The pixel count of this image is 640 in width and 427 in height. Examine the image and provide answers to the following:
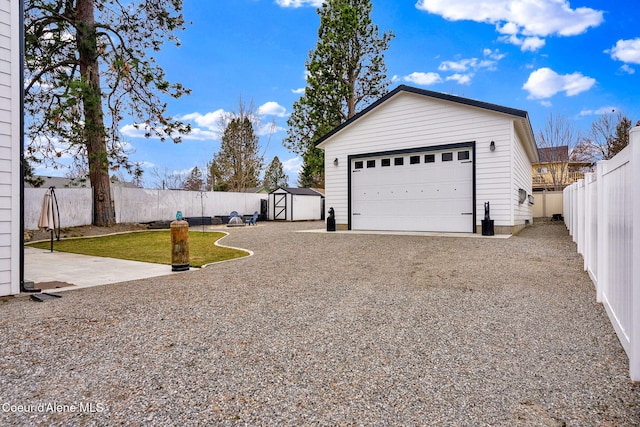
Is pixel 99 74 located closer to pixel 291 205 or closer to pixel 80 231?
pixel 80 231

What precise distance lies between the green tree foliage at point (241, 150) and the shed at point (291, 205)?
24.1ft

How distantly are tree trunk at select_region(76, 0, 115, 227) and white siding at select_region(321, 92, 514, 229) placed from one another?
26.8 ft

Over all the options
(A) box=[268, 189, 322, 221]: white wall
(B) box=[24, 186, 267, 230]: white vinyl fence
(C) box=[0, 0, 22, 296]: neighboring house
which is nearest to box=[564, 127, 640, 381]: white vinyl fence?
(C) box=[0, 0, 22, 296]: neighboring house

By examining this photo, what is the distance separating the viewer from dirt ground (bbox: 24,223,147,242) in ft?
42.3

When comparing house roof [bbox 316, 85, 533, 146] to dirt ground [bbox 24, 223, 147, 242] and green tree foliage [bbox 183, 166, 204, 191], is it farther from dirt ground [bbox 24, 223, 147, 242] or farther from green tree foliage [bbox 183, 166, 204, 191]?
green tree foliage [bbox 183, 166, 204, 191]

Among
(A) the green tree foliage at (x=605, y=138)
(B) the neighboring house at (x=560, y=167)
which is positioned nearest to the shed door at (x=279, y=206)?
(B) the neighboring house at (x=560, y=167)

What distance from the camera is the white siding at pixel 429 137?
10.3 metres

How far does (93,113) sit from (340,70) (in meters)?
13.5

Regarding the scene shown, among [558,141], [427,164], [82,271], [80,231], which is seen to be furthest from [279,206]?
[558,141]

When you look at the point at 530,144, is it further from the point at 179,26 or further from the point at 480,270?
the point at 179,26

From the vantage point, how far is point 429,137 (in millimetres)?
11430

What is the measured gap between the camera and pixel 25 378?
2.33 m

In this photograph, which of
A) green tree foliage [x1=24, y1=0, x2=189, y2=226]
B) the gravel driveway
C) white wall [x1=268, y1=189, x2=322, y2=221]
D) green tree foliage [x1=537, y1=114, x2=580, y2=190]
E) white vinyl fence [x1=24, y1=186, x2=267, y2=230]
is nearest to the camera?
the gravel driveway

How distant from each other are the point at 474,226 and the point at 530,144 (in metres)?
4.96
